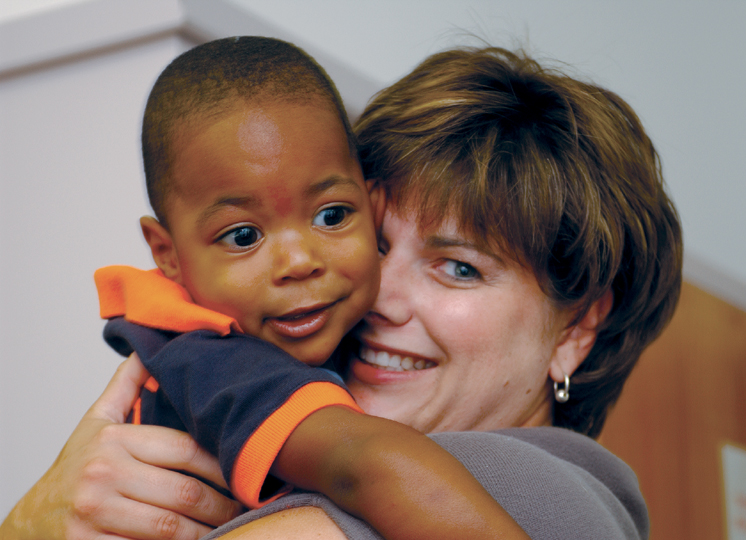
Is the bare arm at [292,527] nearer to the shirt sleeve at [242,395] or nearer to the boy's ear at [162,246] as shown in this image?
the shirt sleeve at [242,395]

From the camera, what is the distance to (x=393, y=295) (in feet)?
3.74

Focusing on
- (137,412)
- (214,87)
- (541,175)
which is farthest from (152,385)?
(541,175)

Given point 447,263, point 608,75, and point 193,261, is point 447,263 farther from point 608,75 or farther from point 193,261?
point 608,75

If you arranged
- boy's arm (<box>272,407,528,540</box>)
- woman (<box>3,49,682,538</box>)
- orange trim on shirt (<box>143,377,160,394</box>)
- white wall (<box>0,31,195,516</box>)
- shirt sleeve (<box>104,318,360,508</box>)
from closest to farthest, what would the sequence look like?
boy's arm (<box>272,407,528,540</box>)
shirt sleeve (<box>104,318,360,508</box>)
orange trim on shirt (<box>143,377,160,394</box>)
woman (<box>3,49,682,538</box>)
white wall (<box>0,31,195,516</box>)

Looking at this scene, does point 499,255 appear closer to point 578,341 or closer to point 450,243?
point 450,243

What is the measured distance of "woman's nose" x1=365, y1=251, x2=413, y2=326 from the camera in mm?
1127

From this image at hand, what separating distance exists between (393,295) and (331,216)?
10.1 inches

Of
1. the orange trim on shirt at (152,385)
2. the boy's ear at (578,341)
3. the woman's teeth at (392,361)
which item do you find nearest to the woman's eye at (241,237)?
the orange trim on shirt at (152,385)

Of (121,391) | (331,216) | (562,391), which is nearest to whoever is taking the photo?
(331,216)

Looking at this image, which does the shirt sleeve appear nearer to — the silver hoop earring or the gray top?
the gray top

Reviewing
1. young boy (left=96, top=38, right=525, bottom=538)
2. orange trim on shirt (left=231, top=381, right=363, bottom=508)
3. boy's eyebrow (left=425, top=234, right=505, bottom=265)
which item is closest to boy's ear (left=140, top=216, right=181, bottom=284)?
young boy (left=96, top=38, right=525, bottom=538)

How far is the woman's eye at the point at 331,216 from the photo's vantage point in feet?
2.98

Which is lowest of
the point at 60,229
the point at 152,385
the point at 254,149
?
the point at 60,229

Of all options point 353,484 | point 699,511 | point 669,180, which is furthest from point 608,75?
point 353,484
